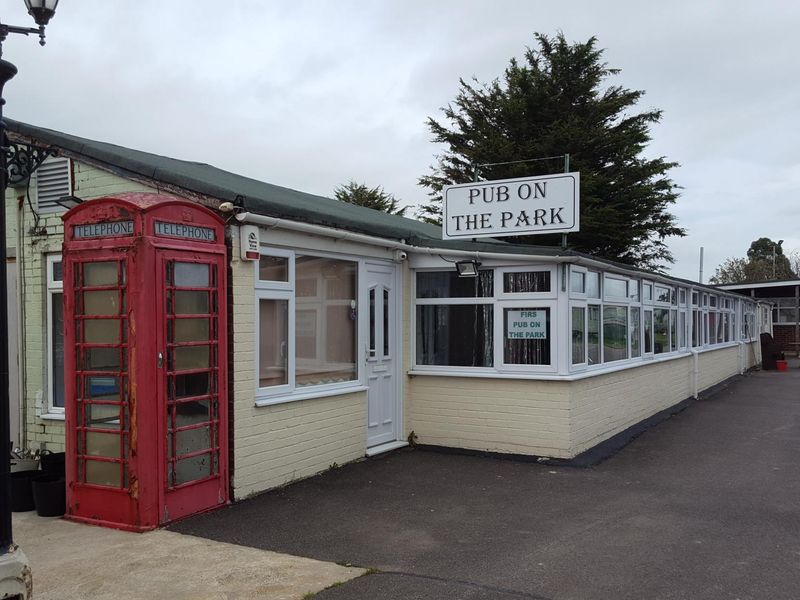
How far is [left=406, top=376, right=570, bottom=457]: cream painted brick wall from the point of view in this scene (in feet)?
29.0

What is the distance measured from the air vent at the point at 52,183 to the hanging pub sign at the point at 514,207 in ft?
15.1

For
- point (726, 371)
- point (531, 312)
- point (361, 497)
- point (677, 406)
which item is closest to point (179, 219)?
point (361, 497)

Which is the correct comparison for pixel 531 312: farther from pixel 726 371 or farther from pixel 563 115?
pixel 563 115

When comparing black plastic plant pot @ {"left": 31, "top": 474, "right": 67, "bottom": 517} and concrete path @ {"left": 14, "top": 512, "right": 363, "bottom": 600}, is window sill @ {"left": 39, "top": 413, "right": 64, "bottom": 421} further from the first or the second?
concrete path @ {"left": 14, "top": 512, "right": 363, "bottom": 600}

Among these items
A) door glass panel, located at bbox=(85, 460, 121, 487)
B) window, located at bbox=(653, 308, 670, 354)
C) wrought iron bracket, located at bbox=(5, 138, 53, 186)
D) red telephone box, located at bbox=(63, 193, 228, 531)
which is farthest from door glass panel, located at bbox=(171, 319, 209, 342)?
window, located at bbox=(653, 308, 670, 354)

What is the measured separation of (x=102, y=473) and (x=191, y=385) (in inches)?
41.8

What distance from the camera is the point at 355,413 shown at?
857cm

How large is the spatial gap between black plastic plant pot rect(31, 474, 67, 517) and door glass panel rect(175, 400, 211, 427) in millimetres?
1294

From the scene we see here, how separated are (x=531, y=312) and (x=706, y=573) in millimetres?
4533

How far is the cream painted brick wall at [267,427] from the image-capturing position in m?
6.80

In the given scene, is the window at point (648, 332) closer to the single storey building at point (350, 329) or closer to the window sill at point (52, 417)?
the single storey building at point (350, 329)

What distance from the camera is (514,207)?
352 inches

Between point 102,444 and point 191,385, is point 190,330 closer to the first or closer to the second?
point 191,385

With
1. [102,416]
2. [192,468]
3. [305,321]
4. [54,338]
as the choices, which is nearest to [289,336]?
[305,321]
